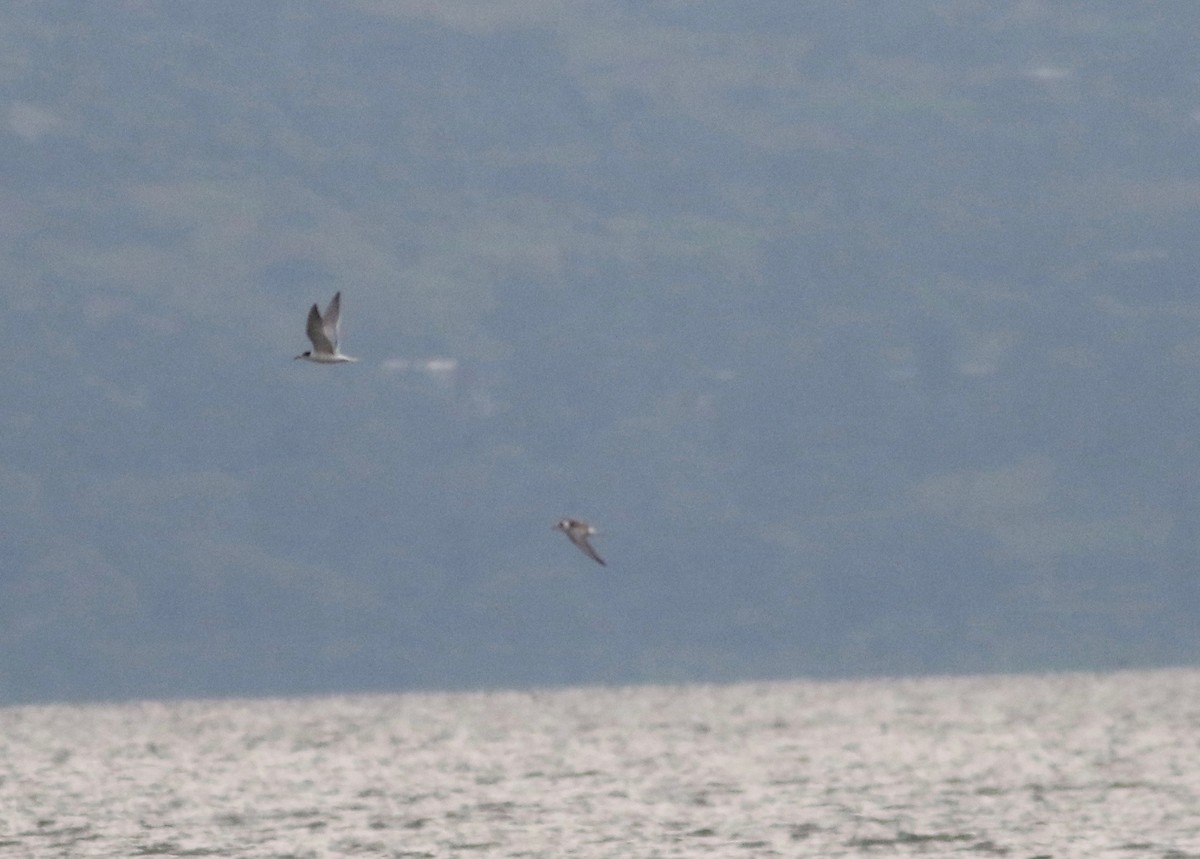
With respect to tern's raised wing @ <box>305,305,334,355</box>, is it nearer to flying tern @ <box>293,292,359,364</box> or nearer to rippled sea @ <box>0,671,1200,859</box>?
flying tern @ <box>293,292,359,364</box>

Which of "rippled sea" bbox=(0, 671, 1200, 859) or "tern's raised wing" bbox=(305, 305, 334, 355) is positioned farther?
"rippled sea" bbox=(0, 671, 1200, 859)

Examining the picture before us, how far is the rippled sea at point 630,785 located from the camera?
42844mm

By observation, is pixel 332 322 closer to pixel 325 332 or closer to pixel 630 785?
pixel 325 332

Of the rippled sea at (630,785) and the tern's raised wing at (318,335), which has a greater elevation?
the tern's raised wing at (318,335)

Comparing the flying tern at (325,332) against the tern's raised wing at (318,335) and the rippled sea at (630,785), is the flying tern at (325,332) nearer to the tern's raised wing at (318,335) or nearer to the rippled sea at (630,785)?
the tern's raised wing at (318,335)


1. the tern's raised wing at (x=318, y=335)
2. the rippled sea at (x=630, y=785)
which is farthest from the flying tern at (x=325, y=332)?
the rippled sea at (x=630, y=785)

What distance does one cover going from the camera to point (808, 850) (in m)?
41.0

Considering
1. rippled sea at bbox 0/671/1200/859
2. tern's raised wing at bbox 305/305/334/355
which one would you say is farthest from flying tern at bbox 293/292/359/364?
rippled sea at bbox 0/671/1200/859

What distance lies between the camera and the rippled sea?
141ft

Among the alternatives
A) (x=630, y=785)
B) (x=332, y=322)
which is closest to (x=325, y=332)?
(x=332, y=322)

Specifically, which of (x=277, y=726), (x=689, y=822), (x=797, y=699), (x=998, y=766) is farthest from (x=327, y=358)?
(x=797, y=699)

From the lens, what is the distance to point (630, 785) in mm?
57406

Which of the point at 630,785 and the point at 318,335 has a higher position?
the point at 318,335

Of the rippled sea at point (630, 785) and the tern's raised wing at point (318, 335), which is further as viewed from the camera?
the rippled sea at point (630, 785)
